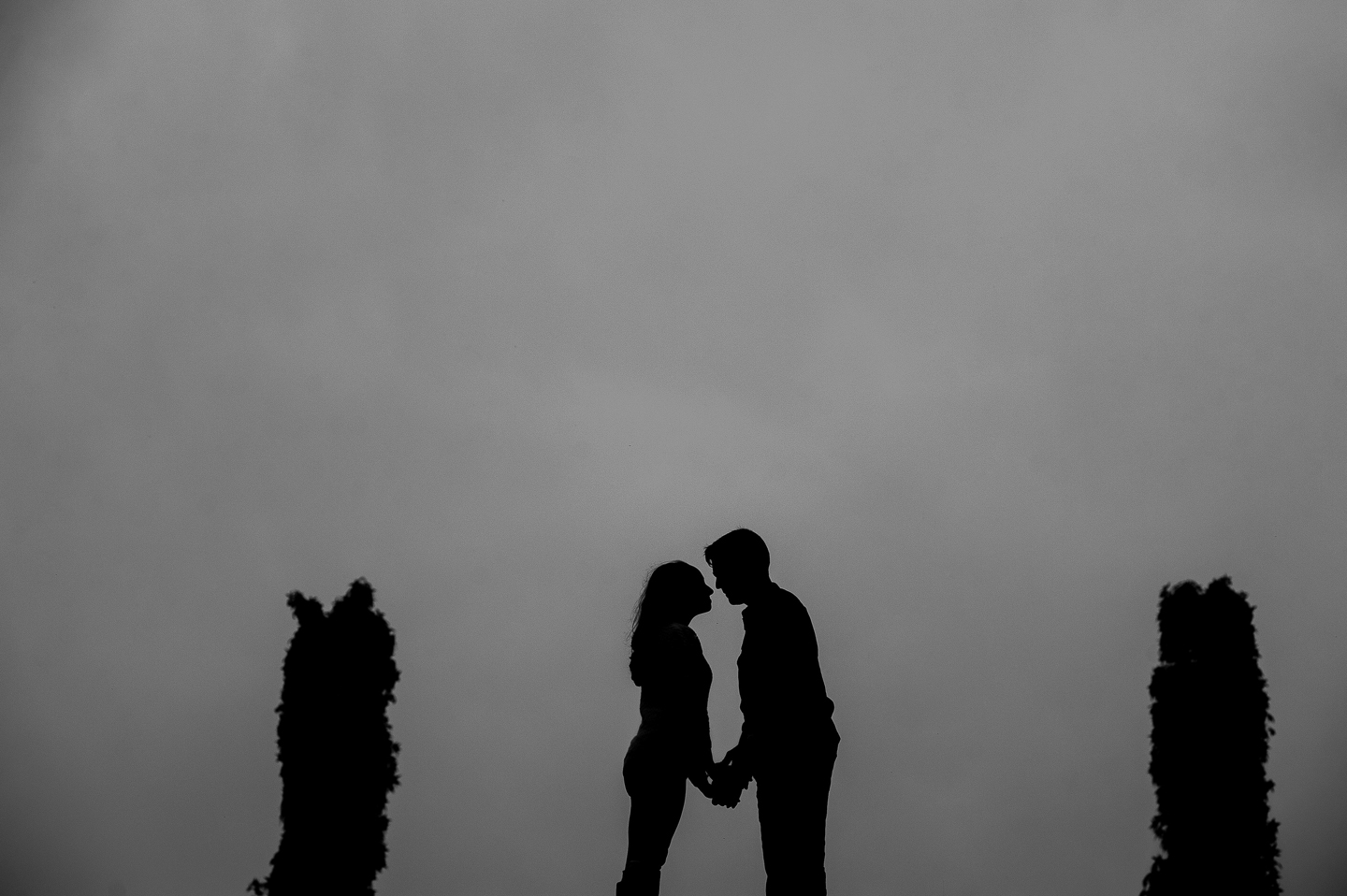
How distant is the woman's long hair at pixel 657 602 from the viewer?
28.1 ft

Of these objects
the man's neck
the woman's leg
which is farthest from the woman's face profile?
the woman's leg

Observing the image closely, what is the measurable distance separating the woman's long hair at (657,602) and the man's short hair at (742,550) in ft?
1.58

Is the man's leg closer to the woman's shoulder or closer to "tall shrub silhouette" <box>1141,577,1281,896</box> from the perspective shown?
the woman's shoulder

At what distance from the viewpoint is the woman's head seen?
864 centimetres

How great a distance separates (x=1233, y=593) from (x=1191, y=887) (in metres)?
4.59

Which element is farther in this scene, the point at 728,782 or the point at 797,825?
the point at 728,782

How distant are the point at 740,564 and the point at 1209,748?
13.1m

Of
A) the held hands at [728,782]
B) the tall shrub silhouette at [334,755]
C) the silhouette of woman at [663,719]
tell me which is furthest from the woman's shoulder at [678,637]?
the tall shrub silhouette at [334,755]

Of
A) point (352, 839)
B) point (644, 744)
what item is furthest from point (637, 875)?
point (352, 839)

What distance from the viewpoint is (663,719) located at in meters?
8.25

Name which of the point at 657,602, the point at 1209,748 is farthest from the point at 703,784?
the point at 1209,748

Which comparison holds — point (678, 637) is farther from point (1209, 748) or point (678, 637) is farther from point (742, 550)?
point (1209, 748)

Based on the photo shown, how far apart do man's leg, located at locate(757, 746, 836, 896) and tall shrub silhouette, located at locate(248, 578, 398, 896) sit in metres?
11.3

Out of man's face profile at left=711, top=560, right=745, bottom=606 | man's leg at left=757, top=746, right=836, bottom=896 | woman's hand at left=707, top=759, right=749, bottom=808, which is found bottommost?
man's leg at left=757, top=746, right=836, bottom=896
